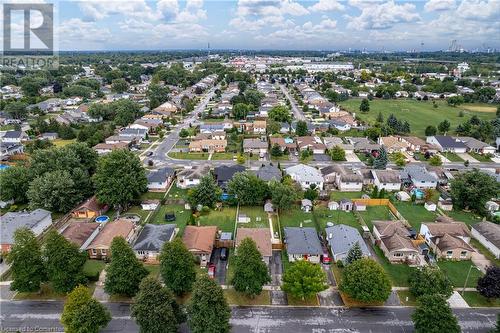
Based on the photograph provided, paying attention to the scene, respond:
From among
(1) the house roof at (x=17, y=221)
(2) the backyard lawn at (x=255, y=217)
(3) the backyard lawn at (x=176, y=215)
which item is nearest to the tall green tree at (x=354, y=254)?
(2) the backyard lawn at (x=255, y=217)

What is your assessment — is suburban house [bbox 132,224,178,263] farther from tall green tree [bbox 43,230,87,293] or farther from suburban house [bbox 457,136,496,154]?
suburban house [bbox 457,136,496,154]

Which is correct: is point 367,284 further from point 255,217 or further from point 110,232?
point 110,232

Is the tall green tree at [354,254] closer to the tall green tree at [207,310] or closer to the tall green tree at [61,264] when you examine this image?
the tall green tree at [207,310]

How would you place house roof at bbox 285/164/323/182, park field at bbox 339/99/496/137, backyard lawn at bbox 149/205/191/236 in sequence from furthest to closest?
park field at bbox 339/99/496/137, house roof at bbox 285/164/323/182, backyard lawn at bbox 149/205/191/236

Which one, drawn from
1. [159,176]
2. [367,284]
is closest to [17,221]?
[159,176]

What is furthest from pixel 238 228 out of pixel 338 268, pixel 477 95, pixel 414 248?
pixel 477 95

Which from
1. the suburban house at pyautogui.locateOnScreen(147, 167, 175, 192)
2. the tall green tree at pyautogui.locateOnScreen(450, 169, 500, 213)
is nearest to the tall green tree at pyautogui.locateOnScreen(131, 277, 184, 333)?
the suburban house at pyautogui.locateOnScreen(147, 167, 175, 192)

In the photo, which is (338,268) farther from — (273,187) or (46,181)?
(46,181)
